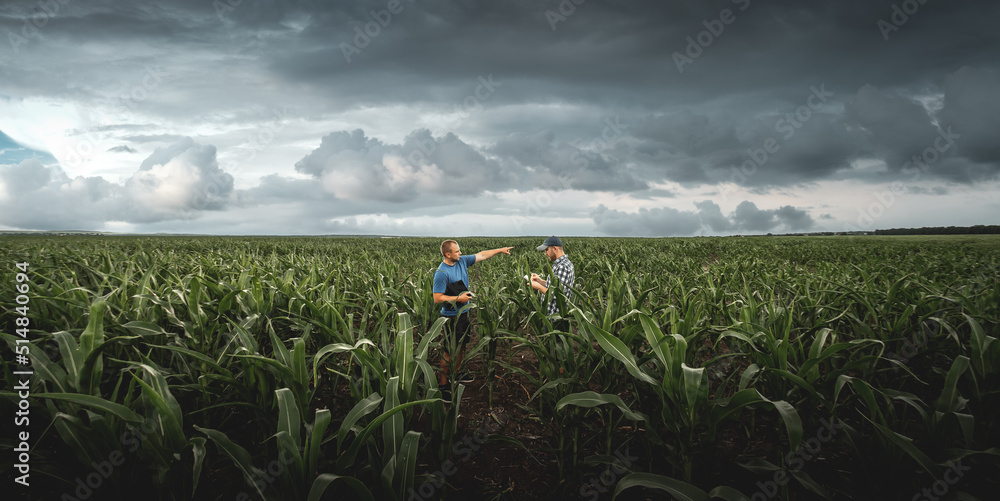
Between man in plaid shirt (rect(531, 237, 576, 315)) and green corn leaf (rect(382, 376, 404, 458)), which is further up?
man in plaid shirt (rect(531, 237, 576, 315))

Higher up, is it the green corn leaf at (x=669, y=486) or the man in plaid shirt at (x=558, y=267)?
the man in plaid shirt at (x=558, y=267)

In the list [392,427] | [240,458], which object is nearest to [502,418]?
[392,427]

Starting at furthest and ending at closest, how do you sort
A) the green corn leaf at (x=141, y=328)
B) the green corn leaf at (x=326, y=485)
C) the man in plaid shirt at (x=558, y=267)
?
1. the man in plaid shirt at (x=558, y=267)
2. the green corn leaf at (x=141, y=328)
3. the green corn leaf at (x=326, y=485)

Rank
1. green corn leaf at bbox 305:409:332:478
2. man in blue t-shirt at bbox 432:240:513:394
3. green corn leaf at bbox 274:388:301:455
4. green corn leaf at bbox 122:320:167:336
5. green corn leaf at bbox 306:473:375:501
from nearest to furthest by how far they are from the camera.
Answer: green corn leaf at bbox 306:473:375:501 → green corn leaf at bbox 305:409:332:478 → green corn leaf at bbox 274:388:301:455 → green corn leaf at bbox 122:320:167:336 → man in blue t-shirt at bbox 432:240:513:394

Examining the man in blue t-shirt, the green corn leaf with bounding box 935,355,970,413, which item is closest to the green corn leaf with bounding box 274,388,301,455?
the man in blue t-shirt

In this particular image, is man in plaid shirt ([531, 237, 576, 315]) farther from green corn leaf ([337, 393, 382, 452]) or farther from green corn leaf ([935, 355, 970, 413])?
green corn leaf ([935, 355, 970, 413])

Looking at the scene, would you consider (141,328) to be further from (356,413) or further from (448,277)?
(448,277)

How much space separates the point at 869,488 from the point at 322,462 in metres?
2.92

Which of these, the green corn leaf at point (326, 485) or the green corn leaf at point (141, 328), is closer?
the green corn leaf at point (326, 485)

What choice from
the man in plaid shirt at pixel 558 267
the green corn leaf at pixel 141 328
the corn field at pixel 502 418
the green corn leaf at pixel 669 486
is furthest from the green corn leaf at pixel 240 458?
the man in plaid shirt at pixel 558 267

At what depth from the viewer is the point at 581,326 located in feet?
8.09

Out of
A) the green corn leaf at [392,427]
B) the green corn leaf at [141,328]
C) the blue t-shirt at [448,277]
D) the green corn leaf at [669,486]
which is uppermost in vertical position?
the blue t-shirt at [448,277]

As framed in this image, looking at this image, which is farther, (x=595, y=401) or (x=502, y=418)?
(x=502, y=418)

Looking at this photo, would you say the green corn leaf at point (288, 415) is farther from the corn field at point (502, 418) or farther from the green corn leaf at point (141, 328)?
the green corn leaf at point (141, 328)
